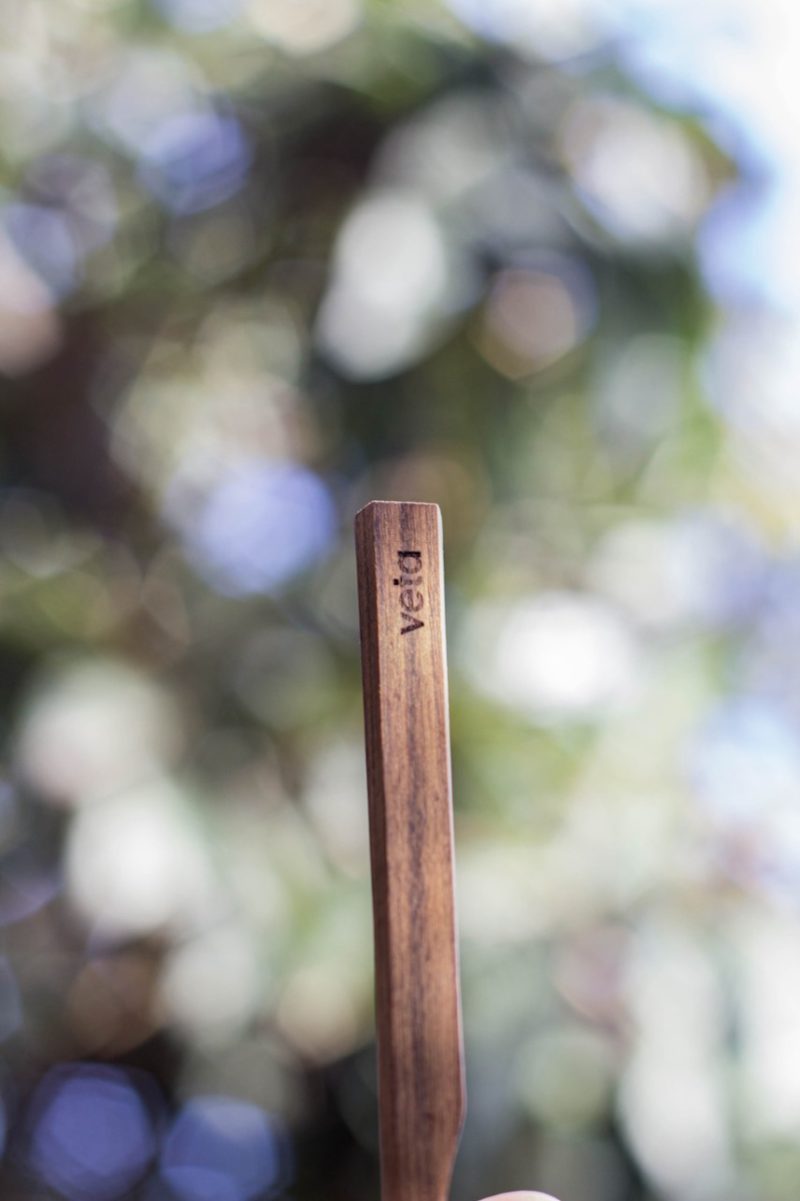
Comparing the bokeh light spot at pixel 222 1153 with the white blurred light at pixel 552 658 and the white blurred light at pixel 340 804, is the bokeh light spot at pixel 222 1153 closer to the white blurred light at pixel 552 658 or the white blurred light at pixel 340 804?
the white blurred light at pixel 340 804

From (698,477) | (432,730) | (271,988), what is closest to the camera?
(432,730)

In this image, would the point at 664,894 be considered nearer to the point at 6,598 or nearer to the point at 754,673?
the point at 754,673

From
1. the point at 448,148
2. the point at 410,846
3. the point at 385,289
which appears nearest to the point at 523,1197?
the point at 410,846

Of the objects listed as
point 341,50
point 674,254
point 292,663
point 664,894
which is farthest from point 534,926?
point 341,50

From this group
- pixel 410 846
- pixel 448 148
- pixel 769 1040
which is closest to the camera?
pixel 410 846

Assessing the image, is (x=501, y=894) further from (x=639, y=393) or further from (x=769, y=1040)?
(x=639, y=393)

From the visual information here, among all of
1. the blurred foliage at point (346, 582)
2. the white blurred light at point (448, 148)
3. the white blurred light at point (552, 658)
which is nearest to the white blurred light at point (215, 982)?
the blurred foliage at point (346, 582)
